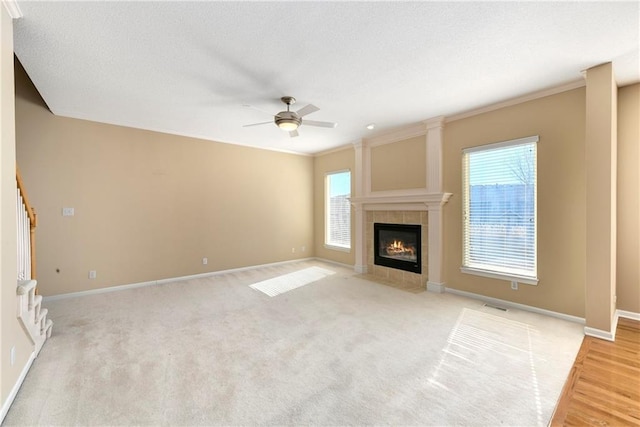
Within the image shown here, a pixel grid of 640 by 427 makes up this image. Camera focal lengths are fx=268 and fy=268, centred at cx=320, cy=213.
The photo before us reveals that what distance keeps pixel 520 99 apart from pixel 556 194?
1344 mm

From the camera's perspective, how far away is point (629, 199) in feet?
10.7

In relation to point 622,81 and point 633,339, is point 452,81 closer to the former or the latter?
point 622,81

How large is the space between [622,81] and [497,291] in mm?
2951

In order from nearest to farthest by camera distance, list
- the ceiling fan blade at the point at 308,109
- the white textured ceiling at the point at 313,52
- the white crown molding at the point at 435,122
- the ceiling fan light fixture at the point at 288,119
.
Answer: the white textured ceiling at the point at 313,52, the ceiling fan blade at the point at 308,109, the ceiling fan light fixture at the point at 288,119, the white crown molding at the point at 435,122

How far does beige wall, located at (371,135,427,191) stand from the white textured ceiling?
3.25 feet

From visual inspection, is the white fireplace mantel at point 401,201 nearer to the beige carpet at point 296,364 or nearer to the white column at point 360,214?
the white column at point 360,214

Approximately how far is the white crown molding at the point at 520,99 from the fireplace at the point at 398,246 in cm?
190

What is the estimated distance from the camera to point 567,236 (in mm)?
3270

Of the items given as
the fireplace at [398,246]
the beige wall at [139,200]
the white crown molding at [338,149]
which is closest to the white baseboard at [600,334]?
the fireplace at [398,246]

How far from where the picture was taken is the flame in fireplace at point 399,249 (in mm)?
4963

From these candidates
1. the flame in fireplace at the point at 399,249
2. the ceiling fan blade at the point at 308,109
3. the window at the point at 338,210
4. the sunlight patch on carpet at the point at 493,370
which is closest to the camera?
the sunlight patch on carpet at the point at 493,370

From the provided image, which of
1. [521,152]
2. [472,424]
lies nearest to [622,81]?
[521,152]

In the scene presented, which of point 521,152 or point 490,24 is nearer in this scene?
point 490,24

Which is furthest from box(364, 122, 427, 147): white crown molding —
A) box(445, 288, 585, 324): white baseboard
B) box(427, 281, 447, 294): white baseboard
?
box(445, 288, 585, 324): white baseboard
